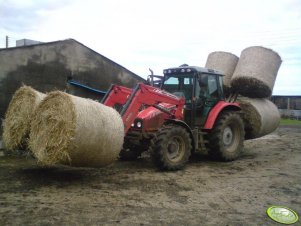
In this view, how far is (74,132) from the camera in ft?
19.0

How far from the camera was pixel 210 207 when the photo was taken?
539cm

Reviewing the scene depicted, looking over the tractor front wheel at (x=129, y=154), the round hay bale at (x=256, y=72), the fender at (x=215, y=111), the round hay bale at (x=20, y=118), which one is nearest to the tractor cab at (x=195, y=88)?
the fender at (x=215, y=111)

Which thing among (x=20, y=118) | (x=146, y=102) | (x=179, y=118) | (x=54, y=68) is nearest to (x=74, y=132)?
(x=20, y=118)

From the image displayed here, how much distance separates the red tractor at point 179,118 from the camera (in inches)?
298

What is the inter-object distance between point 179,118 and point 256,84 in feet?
9.79

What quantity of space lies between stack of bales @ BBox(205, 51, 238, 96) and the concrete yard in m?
3.03

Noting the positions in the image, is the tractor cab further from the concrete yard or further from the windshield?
the concrete yard

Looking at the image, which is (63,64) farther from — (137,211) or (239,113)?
(137,211)

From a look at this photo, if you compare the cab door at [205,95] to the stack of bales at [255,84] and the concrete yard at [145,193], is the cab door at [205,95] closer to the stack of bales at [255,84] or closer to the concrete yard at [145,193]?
the concrete yard at [145,193]

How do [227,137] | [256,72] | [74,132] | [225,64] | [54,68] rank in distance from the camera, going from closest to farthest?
[74,132] < [227,137] < [256,72] < [225,64] < [54,68]

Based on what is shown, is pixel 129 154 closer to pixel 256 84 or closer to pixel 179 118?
pixel 179 118

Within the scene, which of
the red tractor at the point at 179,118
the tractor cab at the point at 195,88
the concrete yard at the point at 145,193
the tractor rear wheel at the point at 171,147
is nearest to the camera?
the concrete yard at the point at 145,193

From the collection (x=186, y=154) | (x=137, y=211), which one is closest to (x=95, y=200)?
(x=137, y=211)

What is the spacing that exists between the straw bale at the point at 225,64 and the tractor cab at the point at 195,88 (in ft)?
5.24
